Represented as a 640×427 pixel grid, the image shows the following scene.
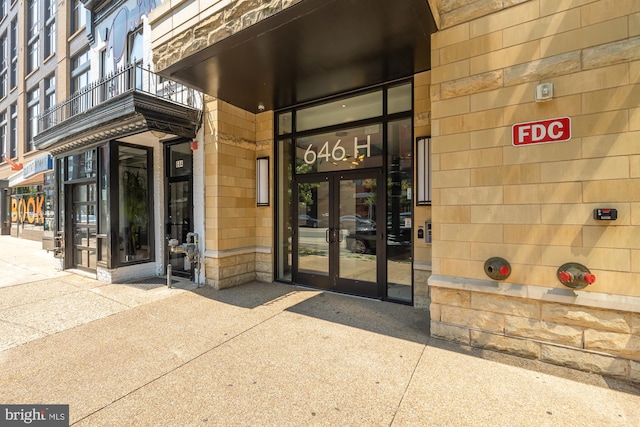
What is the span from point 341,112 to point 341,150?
0.73m

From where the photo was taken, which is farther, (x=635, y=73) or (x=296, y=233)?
(x=296, y=233)

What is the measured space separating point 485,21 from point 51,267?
34.6 feet

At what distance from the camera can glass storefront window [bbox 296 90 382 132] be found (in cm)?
532

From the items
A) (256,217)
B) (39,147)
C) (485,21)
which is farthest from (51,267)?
(485,21)

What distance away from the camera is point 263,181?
20.8ft

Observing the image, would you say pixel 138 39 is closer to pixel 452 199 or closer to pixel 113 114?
pixel 113 114

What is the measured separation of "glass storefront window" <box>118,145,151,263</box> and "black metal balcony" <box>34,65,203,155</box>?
723 mm

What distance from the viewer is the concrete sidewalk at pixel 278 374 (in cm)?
232

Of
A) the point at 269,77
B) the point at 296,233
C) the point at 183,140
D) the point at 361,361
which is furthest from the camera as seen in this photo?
the point at 183,140

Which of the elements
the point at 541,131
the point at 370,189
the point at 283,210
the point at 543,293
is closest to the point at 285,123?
the point at 283,210

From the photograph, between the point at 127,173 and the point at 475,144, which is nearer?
the point at 475,144

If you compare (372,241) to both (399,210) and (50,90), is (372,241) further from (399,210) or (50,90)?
(50,90)

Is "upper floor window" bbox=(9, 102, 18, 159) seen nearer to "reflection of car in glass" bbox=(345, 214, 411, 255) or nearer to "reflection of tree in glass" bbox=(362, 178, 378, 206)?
"reflection of car in glass" bbox=(345, 214, 411, 255)

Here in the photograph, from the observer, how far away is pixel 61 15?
458 inches
